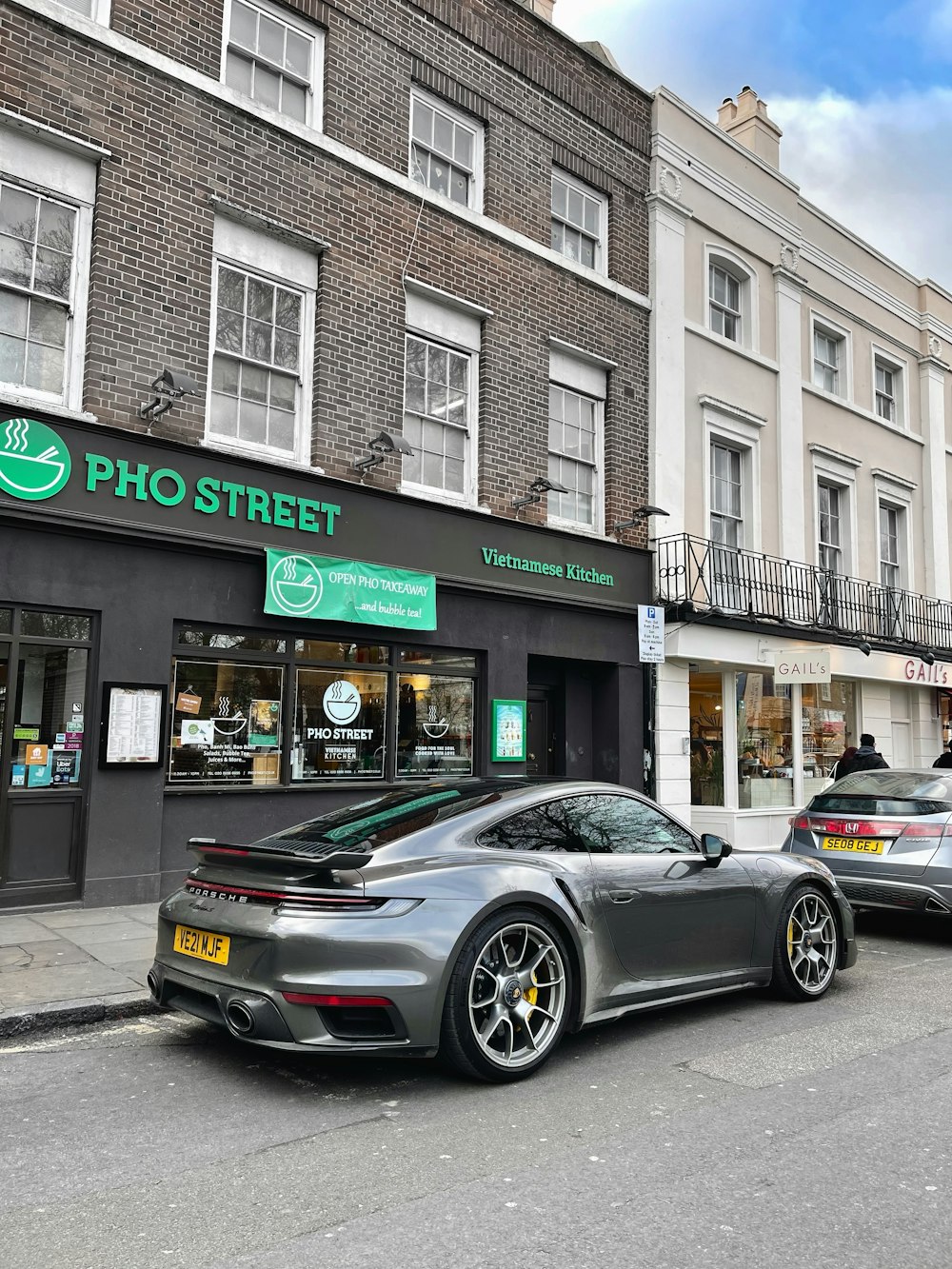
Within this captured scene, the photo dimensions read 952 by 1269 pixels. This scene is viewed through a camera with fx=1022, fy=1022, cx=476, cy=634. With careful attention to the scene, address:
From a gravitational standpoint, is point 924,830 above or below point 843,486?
below

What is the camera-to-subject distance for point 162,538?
31.1ft

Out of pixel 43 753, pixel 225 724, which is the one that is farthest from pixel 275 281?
pixel 43 753

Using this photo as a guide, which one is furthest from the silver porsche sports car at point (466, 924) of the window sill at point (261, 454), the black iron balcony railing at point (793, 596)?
the black iron balcony railing at point (793, 596)

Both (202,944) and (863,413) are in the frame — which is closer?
(202,944)

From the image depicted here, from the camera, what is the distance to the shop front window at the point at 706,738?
49.9 feet

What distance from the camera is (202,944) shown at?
15.7ft

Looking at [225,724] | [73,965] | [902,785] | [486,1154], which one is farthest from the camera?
[225,724]

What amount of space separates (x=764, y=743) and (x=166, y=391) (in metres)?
10.8

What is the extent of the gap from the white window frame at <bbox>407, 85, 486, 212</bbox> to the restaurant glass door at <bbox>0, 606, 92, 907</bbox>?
7.02 meters

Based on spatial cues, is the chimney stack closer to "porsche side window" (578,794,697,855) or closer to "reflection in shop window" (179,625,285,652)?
"reflection in shop window" (179,625,285,652)

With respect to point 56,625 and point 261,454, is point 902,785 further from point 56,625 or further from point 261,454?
point 56,625

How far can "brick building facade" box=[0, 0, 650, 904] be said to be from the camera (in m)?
9.06

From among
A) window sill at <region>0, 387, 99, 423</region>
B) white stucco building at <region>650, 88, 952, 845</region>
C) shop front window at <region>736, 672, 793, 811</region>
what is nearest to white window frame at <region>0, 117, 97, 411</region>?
window sill at <region>0, 387, 99, 423</region>

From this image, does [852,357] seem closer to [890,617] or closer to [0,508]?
[890,617]
